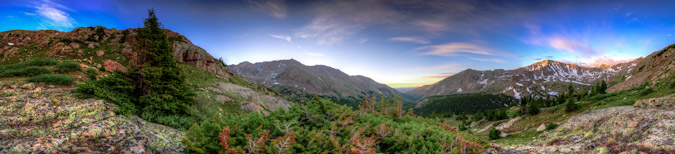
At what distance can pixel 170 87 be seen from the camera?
563 inches

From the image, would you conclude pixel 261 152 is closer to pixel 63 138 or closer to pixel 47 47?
pixel 63 138

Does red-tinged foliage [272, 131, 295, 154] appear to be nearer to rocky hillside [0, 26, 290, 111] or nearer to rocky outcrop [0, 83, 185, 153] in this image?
rocky outcrop [0, 83, 185, 153]

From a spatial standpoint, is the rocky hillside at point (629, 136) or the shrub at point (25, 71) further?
the shrub at point (25, 71)

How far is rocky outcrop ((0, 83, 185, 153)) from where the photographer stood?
681cm

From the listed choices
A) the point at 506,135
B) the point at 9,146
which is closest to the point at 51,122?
the point at 9,146

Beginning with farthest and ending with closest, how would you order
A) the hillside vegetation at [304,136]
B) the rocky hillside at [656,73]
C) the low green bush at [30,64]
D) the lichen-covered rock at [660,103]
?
1. the rocky hillside at [656,73]
2. the lichen-covered rock at [660,103]
3. the low green bush at [30,64]
4. the hillside vegetation at [304,136]

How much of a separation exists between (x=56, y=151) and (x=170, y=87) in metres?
8.34

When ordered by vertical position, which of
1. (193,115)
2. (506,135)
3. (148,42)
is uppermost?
(148,42)

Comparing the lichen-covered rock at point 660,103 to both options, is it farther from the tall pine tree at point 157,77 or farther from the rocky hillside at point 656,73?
the tall pine tree at point 157,77

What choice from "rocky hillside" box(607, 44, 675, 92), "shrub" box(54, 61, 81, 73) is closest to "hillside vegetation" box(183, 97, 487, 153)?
"shrub" box(54, 61, 81, 73)

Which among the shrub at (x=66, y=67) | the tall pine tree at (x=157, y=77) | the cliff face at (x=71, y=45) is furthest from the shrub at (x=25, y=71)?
the cliff face at (x=71, y=45)

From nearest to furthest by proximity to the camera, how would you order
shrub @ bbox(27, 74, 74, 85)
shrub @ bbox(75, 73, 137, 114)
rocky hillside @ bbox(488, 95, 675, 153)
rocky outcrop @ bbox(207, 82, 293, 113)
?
rocky hillside @ bbox(488, 95, 675, 153) < shrub @ bbox(75, 73, 137, 114) < shrub @ bbox(27, 74, 74, 85) < rocky outcrop @ bbox(207, 82, 293, 113)

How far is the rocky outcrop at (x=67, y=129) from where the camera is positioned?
6.81m

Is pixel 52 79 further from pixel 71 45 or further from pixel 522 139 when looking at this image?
pixel 522 139
